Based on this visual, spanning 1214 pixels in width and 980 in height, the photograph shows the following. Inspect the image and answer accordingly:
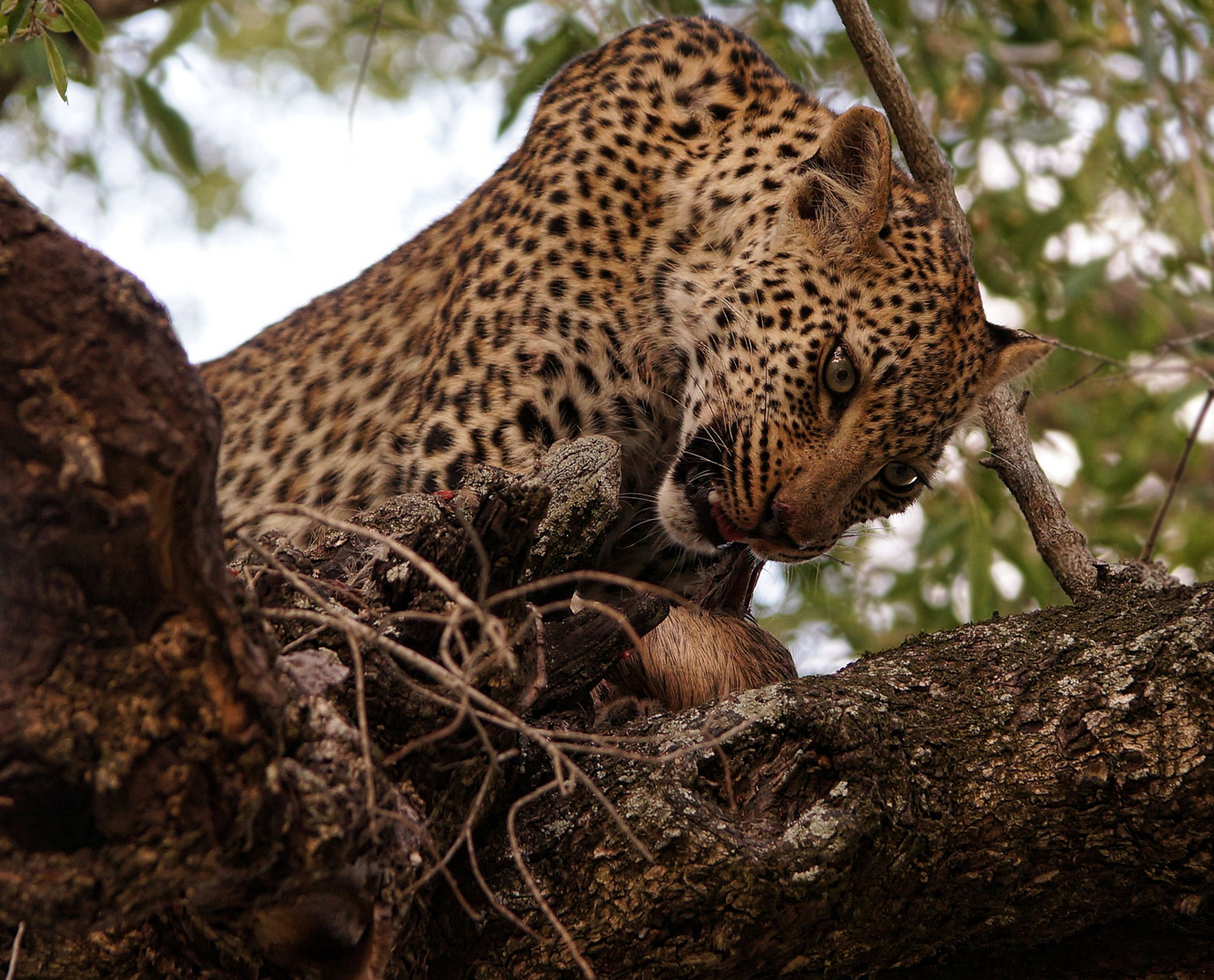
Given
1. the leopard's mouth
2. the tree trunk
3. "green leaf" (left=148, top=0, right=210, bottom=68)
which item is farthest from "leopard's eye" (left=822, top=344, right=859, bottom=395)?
"green leaf" (left=148, top=0, right=210, bottom=68)

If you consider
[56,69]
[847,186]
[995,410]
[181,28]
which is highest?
[181,28]

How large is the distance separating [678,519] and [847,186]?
3.93 feet

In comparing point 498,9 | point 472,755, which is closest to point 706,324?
point 472,755

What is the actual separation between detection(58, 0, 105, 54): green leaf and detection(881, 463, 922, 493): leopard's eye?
8.35 feet

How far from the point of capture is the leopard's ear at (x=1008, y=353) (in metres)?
4.25

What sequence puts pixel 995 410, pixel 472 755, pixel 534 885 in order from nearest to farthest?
pixel 534 885 → pixel 472 755 → pixel 995 410

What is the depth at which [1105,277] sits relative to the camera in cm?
687

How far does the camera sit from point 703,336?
4.13m

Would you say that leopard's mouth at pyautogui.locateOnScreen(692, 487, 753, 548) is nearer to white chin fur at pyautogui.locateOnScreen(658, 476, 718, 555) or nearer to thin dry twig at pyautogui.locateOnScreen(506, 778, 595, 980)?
white chin fur at pyautogui.locateOnScreen(658, 476, 718, 555)

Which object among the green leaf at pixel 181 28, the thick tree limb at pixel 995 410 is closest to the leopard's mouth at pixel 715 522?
the thick tree limb at pixel 995 410

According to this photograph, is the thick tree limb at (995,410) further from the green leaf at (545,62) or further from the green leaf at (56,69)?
the green leaf at (56,69)

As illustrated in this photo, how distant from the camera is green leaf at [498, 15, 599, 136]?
18.7 feet

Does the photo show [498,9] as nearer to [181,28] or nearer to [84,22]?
[181,28]

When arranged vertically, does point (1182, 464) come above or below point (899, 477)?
below
